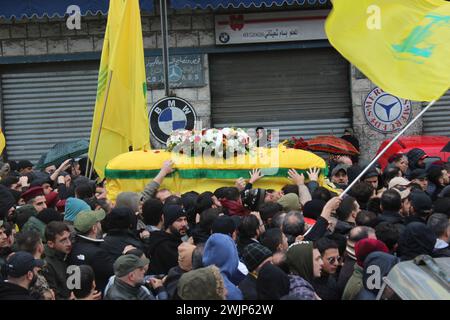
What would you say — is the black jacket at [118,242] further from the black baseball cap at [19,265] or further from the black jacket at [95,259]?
the black baseball cap at [19,265]

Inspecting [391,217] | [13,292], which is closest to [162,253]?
[13,292]

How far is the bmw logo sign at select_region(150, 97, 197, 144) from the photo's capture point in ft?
56.2

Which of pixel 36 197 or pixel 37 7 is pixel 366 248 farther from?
pixel 37 7

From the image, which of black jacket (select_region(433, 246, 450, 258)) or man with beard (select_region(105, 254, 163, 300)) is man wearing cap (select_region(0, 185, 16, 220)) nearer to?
man with beard (select_region(105, 254, 163, 300))

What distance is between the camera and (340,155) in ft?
52.0

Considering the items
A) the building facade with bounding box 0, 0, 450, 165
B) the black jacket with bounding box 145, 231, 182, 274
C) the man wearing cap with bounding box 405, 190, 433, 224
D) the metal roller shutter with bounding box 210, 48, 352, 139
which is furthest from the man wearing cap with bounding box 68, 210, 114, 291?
the metal roller shutter with bounding box 210, 48, 352, 139

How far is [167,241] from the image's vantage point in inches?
342

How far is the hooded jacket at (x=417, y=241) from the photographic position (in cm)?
747

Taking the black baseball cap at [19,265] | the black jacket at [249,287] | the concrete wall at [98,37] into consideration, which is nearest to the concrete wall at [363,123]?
the concrete wall at [98,37]

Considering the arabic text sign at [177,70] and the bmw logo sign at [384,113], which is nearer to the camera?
the bmw logo sign at [384,113]

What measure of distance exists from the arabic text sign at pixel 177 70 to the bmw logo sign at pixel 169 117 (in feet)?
1.56

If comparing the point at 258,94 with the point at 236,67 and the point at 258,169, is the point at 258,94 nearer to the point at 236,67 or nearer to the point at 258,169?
the point at 236,67

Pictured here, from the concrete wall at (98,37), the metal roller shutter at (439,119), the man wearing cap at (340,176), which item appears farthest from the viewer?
the metal roller shutter at (439,119)

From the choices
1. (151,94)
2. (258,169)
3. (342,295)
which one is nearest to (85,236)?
(342,295)
